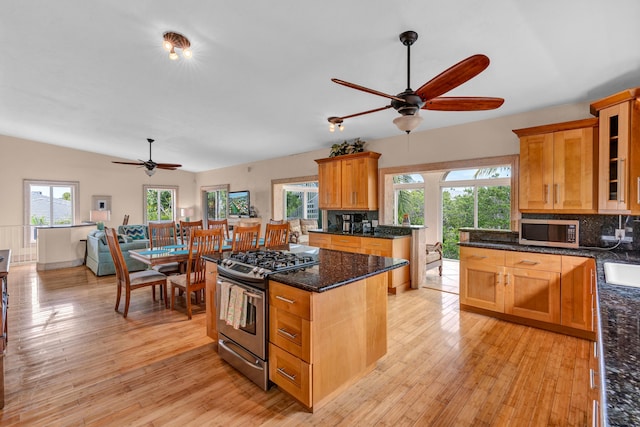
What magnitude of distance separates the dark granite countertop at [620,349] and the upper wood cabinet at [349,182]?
3346mm

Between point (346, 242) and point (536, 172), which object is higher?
point (536, 172)

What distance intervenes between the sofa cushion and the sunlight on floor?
6359 millimetres

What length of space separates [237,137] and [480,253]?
4612mm

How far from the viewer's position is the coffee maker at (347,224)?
527 cm

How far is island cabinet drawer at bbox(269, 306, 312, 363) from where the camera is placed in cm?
185

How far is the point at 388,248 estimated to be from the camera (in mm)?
4363

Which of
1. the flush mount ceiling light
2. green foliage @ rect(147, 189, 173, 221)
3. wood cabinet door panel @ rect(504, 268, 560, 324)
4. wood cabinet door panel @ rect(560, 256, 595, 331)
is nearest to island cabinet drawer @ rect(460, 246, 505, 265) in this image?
wood cabinet door panel @ rect(504, 268, 560, 324)

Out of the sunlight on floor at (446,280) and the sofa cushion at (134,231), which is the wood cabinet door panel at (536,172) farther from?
the sofa cushion at (134,231)

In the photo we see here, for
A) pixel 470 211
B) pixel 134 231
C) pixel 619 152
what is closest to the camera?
pixel 619 152

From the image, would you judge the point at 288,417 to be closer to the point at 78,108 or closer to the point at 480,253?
the point at 480,253

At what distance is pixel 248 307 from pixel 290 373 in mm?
536

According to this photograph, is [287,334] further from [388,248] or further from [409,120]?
[388,248]

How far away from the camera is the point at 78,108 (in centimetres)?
491

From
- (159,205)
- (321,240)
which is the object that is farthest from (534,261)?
(159,205)
